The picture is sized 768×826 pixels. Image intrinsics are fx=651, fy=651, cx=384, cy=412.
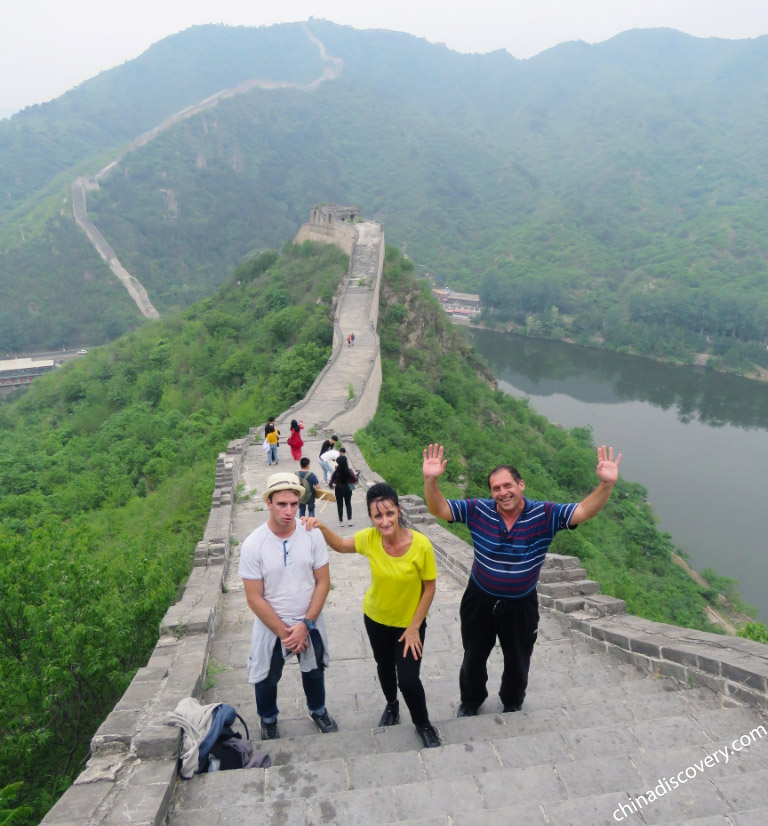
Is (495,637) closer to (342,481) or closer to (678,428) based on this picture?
(342,481)

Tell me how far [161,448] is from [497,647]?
14484 mm

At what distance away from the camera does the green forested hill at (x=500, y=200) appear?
204 feet

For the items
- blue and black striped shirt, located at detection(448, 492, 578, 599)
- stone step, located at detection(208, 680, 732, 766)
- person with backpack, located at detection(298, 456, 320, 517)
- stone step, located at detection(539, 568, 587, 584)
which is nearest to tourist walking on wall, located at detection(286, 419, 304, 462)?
person with backpack, located at detection(298, 456, 320, 517)

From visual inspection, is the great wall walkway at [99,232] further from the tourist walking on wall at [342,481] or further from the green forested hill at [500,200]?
the tourist walking on wall at [342,481]

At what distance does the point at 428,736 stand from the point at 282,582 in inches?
45.5

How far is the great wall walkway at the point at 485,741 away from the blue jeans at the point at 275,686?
0.20 meters

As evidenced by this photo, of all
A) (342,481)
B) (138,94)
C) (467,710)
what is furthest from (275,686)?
(138,94)

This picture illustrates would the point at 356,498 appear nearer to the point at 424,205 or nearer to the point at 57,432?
the point at 57,432

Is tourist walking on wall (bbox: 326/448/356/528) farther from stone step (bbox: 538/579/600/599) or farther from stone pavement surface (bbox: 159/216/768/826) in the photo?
stone pavement surface (bbox: 159/216/768/826)

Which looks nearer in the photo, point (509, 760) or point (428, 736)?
point (509, 760)

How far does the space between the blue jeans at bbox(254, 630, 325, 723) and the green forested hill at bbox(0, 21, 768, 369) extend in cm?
5549

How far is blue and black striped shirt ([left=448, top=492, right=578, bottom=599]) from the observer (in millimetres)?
3473

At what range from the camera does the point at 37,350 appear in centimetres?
6128

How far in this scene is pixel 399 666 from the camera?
352 centimetres
